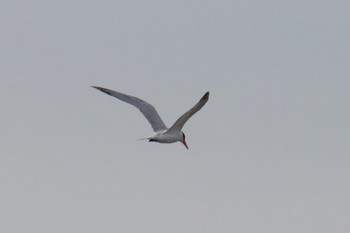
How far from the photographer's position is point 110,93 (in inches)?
1786

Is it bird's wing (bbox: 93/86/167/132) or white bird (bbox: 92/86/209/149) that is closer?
white bird (bbox: 92/86/209/149)

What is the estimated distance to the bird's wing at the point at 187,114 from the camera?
39.2 meters

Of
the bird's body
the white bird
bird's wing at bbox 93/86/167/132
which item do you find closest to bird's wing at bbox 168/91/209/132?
the white bird

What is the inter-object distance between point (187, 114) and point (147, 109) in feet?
19.7

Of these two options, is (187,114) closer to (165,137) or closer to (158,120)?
(165,137)

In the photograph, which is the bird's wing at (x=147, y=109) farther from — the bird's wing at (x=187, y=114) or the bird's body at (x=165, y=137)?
the bird's wing at (x=187, y=114)

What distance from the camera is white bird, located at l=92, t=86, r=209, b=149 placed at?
139 feet

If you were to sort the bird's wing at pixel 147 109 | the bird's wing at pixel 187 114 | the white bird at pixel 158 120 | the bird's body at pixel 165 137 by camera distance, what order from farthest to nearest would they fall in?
the bird's wing at pixel 147 109 < the bird's body at pixel 165 137 < the white bird at pixel 158 120 < the bird's wing at pixel 187 114

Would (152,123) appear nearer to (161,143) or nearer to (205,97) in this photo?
(161,143)

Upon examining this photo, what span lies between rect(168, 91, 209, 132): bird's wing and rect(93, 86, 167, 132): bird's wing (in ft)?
8.34

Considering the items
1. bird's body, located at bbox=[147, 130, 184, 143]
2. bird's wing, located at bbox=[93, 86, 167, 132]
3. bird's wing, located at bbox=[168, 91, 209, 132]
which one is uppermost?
bird's wing, located at bbox=[93, 86, 167, 132]

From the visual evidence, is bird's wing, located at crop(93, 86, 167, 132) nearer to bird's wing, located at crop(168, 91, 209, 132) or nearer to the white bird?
the white bird

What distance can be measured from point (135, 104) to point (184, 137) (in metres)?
3.41

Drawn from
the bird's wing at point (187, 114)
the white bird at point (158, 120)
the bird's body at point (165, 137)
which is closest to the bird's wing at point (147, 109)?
the white bird at point (158, 120)
